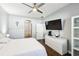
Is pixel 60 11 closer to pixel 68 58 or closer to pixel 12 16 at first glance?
pixel 12 16

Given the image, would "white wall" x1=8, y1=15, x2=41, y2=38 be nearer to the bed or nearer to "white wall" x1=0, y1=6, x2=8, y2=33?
"white wall" x1=0, y1=6, x2=8, y2=33

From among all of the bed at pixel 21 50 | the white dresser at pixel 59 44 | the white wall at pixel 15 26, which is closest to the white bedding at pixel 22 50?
the bed at pixel 21 50

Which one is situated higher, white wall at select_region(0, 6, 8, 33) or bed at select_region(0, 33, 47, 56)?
white wall at select_region(0, 6, 8, 33)

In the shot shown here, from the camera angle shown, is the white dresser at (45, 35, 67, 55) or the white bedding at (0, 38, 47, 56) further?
the white dresser at (45, 35, 67, 55)

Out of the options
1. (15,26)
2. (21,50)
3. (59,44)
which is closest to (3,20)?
(15,26)

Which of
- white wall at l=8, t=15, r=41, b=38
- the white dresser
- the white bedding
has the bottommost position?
the white dresser

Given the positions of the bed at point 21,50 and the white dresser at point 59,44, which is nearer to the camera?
the bed at point 21,50

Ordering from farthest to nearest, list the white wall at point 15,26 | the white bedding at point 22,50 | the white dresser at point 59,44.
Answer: the white dresser at point 59,44 < the white wall at point 15,26 < the white bedding at point 22,50

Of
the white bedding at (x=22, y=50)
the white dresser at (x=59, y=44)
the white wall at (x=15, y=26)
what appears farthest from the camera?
the white dresser at (x=59, y=44)

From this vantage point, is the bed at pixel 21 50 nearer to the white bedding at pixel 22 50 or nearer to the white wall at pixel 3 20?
the white bedding at pixel 22 50

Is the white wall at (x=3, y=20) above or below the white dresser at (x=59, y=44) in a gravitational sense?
above

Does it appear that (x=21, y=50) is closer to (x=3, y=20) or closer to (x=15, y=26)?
(x=15, y=26)

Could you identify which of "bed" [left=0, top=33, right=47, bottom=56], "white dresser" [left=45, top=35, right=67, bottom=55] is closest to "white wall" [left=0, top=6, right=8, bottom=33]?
"bed" [left=0, top=33, right=47, bottom=56]

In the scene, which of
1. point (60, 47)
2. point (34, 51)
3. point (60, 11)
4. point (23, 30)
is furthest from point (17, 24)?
point (60, 47)
